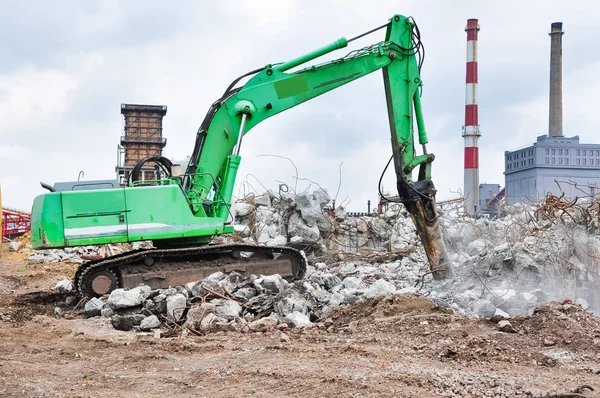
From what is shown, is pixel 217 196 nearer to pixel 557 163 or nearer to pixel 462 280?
pixel 462 280

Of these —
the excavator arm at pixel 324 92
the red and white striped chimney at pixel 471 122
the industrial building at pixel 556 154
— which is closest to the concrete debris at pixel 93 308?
the excavator arm at pixel 324 92

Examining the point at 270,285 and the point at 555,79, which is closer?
the point at 270,285

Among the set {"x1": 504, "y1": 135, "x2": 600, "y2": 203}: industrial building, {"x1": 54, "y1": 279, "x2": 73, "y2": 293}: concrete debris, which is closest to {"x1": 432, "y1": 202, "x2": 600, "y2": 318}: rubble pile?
{"x1": 54, "y1": 279, "x2": 73, "y2": 293}: concrete debris

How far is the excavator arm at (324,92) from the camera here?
925 centimetres

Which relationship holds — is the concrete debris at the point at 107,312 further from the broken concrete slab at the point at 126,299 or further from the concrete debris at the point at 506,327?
the concrete debris at the point at 506,327

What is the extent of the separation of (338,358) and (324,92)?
4.98m

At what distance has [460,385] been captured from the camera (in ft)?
14.8

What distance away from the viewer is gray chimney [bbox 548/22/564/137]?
35688mm

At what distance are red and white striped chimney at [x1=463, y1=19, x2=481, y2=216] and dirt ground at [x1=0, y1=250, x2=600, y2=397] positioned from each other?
25276mm

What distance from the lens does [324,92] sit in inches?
377

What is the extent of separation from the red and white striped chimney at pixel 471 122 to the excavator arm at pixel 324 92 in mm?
22168

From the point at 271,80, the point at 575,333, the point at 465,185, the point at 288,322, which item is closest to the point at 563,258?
the point at 575,333

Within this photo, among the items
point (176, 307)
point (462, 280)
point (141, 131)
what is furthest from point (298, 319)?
point (141, 131)

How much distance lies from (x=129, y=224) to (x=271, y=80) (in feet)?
8.26
